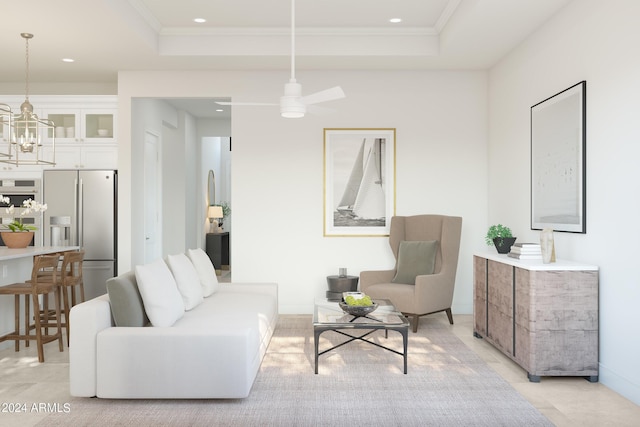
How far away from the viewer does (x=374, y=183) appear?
6504mm

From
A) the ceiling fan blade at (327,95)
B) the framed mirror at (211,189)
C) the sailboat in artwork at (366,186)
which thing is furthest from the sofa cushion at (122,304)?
the framed mirror at (211,189)

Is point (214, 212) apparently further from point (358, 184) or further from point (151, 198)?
point (358, 184)

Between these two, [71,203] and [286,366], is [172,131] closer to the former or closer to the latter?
[71,203]

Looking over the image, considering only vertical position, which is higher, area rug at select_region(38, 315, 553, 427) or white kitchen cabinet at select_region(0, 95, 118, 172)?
white kitchen cabinet at select_region(0, 95, 118, 172)

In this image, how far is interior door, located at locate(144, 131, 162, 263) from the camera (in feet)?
24.4

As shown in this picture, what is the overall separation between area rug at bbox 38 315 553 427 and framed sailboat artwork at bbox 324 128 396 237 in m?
2.15

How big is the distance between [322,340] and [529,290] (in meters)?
1.93

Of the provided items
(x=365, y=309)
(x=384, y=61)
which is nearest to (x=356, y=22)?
(x=384, y=61)

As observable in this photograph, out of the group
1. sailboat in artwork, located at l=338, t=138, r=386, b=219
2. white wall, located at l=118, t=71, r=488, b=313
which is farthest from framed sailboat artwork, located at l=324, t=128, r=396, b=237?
white wall, located at l=118, t=71, r=488, b=313

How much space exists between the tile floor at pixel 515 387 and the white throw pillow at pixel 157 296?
0.76 meters

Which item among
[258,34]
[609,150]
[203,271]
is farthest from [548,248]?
[258,34]

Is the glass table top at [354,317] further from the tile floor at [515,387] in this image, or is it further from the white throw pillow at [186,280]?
the white throw pillow at [186,280]

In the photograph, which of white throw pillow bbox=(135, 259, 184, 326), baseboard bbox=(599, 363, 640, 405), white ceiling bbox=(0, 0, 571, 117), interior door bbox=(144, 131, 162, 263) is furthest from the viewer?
interior door bbox=(144, 131, 162, 263)

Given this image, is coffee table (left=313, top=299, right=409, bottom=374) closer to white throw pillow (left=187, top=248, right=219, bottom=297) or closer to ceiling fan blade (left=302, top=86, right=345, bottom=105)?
white throw pillow (left=187, top=248, right=219, bottom=297)
